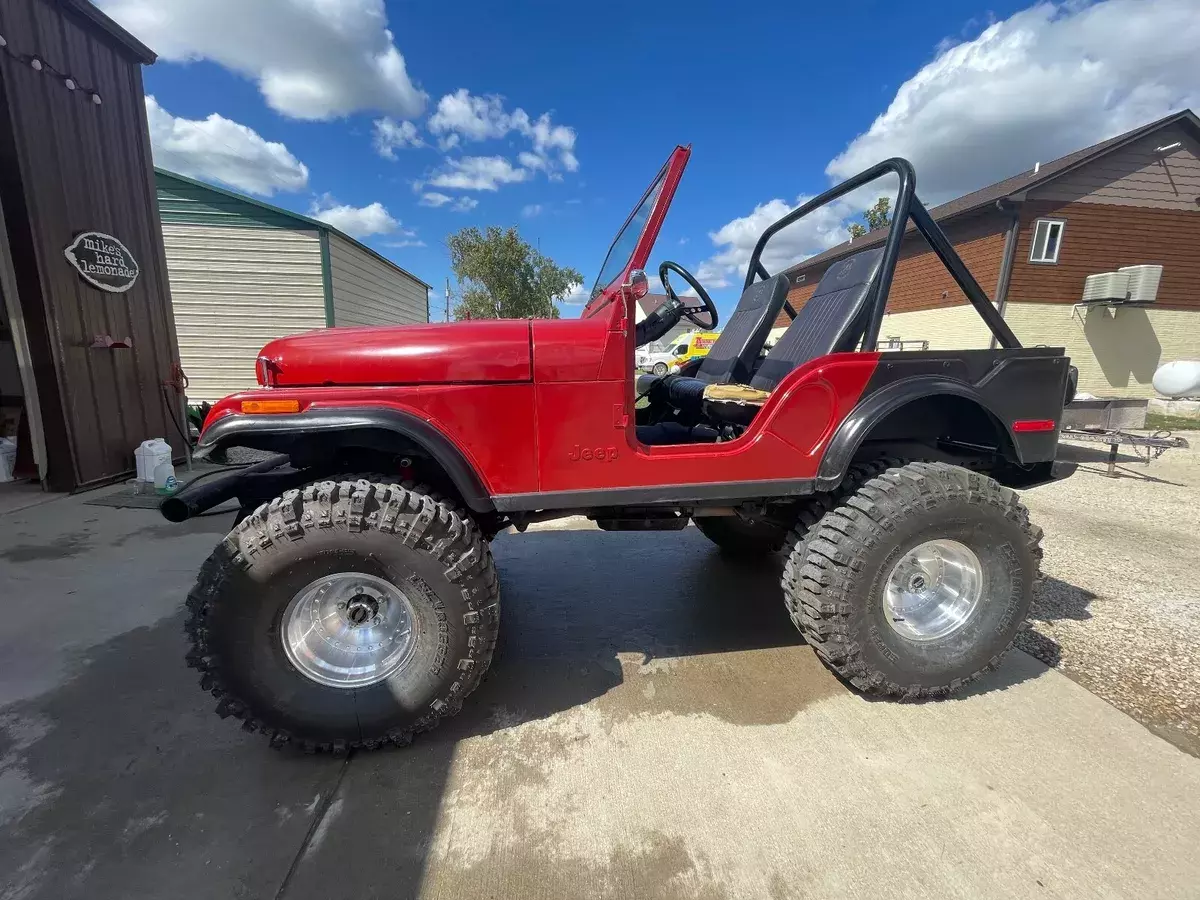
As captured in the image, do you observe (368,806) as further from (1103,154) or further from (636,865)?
(1103,154)

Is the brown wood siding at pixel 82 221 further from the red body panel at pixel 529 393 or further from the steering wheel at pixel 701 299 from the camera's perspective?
the steering wheel at pixel 701 299

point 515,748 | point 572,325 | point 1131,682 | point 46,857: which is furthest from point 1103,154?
point 46,857

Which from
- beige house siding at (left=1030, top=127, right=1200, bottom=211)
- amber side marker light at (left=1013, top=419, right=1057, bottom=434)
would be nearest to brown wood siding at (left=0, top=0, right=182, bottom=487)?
amber side marker light at (left=1013, top=419, right=1057, bottom=434)

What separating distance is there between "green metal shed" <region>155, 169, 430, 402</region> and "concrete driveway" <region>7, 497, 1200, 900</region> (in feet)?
29.7

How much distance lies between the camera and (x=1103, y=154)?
12141 mm

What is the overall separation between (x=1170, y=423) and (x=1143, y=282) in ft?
16.2

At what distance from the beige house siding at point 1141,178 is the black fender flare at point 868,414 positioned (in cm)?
1419

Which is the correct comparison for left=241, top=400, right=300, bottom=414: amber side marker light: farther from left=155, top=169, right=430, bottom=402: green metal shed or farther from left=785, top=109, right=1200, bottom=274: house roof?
left=785, top=109, right=1200, bottom=274: house roof

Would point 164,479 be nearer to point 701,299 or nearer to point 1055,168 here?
point 701,299

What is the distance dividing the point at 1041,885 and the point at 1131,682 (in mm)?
1365

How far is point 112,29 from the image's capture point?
540 centimetres

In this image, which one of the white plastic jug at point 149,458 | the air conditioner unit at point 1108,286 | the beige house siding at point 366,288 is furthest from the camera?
the air conditioner unit at point 1108,286

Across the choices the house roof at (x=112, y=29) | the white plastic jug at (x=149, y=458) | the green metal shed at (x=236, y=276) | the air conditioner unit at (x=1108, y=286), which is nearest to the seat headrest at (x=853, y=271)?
the white plastic jug at (x=149, y=458)

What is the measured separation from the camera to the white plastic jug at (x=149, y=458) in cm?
527
